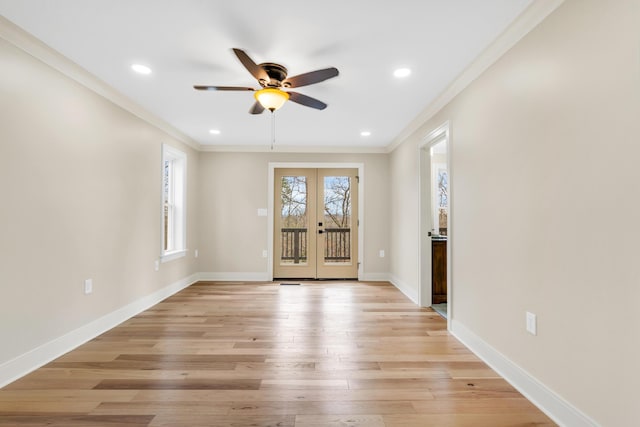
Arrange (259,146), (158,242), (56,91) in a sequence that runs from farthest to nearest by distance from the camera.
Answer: (259,146) → (158,242) → (56,91)

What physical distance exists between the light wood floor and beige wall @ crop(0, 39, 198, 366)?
41 centimetres

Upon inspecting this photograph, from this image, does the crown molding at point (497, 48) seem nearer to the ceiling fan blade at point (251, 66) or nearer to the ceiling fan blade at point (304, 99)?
the ceiling fan blade at point (304, 99)

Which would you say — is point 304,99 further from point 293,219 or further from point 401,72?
point 293,219

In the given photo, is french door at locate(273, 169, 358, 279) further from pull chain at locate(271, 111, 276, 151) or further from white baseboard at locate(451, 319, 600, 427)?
white baseboard at locate(451, 319, 600, 427)

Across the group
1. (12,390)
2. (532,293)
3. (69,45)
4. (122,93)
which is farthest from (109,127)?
(532,293)

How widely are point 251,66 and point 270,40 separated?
237mm

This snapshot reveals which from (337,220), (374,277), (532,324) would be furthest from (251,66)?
(374,277)

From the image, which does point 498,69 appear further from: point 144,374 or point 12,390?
point 12,390

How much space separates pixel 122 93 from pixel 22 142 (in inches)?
50.6

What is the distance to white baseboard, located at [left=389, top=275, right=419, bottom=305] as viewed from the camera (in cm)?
435

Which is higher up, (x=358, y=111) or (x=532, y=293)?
(x=358, y=111)

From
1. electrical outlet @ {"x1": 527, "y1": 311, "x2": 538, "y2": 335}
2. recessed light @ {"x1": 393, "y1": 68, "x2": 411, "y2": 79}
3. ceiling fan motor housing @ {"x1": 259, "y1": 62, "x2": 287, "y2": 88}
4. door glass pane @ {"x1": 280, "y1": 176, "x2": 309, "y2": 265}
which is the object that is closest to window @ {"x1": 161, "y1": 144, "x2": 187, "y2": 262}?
door glass pane @ {"x1": 280, "y1": 176, "x2": 309, "y2": 265}

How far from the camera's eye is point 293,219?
5.89 meters

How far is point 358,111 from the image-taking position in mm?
3850
